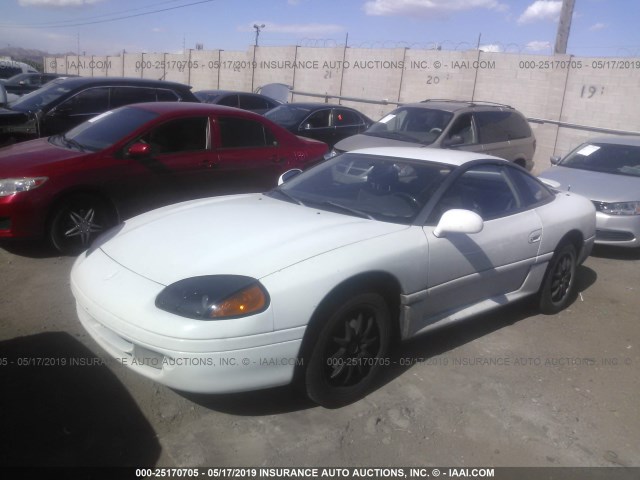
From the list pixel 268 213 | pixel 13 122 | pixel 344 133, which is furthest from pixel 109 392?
pixel 344 133

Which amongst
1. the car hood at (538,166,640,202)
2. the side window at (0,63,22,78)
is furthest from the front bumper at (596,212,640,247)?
the side window at (0,63,22,78)

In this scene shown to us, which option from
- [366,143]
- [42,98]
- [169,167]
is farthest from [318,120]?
[169,167]

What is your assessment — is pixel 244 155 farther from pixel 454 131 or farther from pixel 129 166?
pixel 454 131

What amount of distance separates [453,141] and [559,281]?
402 cm

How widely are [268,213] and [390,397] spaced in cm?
142

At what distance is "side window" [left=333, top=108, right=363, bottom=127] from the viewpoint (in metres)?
12.2

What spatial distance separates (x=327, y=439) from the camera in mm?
3064

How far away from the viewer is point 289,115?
11.9 metres

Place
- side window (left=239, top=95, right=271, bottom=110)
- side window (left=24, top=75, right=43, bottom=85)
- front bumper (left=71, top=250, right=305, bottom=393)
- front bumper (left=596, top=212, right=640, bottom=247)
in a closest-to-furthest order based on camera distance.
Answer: front bumper (left=71, top=250, right=305, bottom=393)
front bumper (left=596, top=212, right=640, bottom=247)
side window (left=239, top=95, right=271, bottom=110)
side window (left=24, top=75, right=43, bottom=85)

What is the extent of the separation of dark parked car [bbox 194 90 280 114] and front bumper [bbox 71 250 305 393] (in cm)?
1099

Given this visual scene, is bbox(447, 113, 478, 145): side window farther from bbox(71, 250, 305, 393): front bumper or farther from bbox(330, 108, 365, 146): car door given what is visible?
bbox(71, 250, 305, 393): front bumper

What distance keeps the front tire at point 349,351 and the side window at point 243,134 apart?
3724mm

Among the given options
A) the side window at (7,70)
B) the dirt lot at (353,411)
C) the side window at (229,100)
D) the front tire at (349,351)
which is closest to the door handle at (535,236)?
the dirt lot at (353,411)

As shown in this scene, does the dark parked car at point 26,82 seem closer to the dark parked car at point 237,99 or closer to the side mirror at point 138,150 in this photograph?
the dark parked car at point 237,99
